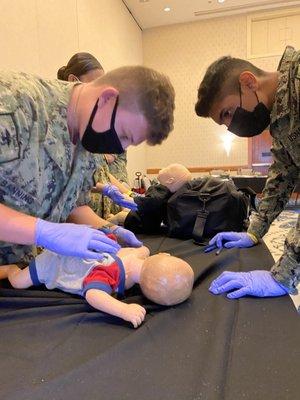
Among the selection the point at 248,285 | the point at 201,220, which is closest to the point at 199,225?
the point at 201,220

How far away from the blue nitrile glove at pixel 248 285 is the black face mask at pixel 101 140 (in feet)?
1.97

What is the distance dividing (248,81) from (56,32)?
2475 mm

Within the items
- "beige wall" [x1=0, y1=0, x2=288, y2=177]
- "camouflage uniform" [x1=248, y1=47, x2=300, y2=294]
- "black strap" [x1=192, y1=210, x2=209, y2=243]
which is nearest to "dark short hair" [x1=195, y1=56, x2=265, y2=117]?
"camouflage uniform" [x1=248, y1=47, x2=300, y2=294]

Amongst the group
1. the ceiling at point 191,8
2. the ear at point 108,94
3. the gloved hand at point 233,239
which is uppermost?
the ceiling at point 191,8

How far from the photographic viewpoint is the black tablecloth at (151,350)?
0.68 metres

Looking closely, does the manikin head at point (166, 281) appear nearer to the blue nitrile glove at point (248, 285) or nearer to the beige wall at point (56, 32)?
the blue nitrile glove at point (248, 285)

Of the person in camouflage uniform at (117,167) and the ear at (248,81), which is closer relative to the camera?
the ear at (248,81)

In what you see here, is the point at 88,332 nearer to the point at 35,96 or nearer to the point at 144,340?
the point at 144,340

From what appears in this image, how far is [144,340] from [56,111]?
795 millimetres

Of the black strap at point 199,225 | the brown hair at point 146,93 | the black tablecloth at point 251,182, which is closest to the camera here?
the brown hair at point 146,93

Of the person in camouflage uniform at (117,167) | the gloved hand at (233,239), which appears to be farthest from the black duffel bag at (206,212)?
the person in camouflage uniform at (117,167)

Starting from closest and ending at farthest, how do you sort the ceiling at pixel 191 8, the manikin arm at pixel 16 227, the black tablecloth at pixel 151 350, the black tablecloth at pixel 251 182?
the black tablecloth at pixel 151 350 < the manikin arm at pixel 16 227 < the black tablecloth at pixel 251 182 < the ceiling at pixel 191 8

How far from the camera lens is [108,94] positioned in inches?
41.2

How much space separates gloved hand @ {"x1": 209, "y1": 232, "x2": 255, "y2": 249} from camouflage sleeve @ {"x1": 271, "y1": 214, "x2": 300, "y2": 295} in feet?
1.35
